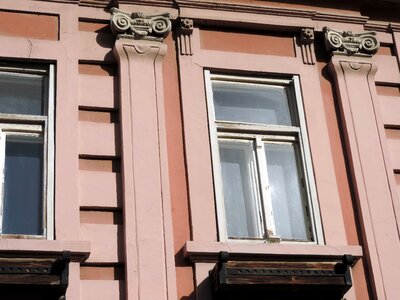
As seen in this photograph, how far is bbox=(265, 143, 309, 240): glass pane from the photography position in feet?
25.7

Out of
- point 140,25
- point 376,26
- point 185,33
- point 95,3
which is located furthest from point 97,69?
point 376,26

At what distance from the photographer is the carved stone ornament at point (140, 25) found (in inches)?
328

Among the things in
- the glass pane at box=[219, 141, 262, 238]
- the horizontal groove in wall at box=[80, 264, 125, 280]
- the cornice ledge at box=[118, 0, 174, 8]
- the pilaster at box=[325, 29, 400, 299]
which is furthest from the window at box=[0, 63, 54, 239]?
the pilaster at box=[325, 29, 400, 299]

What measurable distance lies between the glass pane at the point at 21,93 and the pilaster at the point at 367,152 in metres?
2.96

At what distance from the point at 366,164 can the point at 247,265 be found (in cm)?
179

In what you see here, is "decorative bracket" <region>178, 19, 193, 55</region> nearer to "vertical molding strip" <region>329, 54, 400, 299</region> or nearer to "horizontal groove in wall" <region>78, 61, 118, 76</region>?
"horizontal groove in wall" <region>78, 61, 118, 76</region>

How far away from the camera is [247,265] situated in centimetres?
715

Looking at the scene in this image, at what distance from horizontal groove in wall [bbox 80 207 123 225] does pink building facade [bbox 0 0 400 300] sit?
Result: 13mm

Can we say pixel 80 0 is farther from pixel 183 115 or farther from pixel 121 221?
pixel 121 221

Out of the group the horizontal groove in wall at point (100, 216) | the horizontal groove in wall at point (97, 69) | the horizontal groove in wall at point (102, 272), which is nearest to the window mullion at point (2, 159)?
the horizontal groove in wall at point (100, 216)

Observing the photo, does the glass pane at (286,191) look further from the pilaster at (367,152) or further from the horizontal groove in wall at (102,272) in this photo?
the horizontal groove in wall at (102,272)

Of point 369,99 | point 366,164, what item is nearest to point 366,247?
point 366,164

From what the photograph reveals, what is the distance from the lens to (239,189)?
26.2 feet

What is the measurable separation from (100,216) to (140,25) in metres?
2.10
